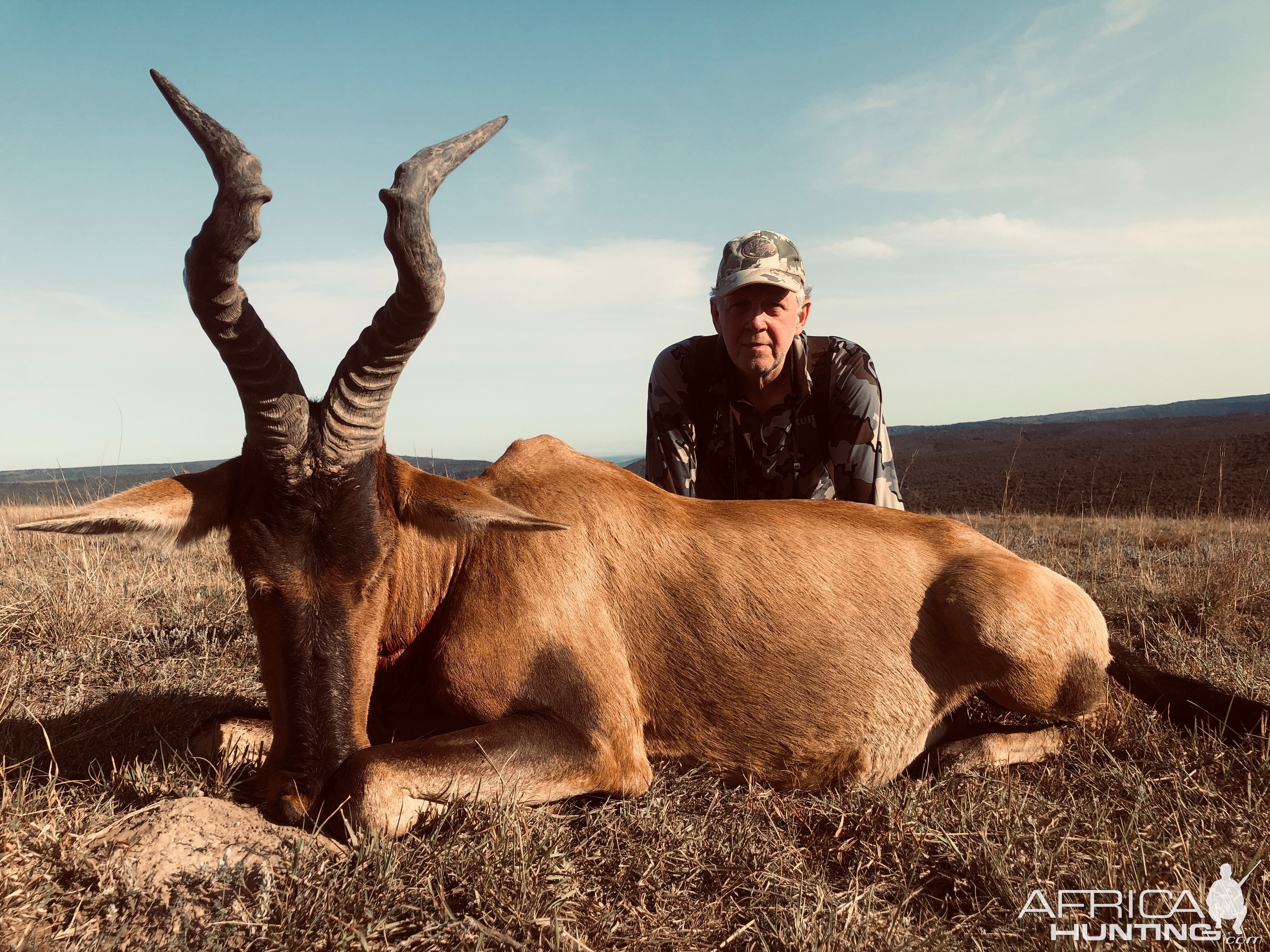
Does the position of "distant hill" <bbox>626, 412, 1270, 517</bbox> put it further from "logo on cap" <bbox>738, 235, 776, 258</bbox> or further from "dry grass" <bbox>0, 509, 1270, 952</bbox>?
"dry grass" <bbox>0, 509, 1270, 952</bbox>

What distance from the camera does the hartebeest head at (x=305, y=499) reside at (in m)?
3.13

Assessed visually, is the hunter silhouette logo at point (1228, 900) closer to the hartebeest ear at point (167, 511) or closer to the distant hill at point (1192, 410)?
the hartebeest ear at point (167, 511)

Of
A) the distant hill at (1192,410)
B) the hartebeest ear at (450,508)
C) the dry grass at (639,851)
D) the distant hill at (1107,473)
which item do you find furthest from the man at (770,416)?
the distant hill at (1192,410)

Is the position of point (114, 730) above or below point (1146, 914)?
above

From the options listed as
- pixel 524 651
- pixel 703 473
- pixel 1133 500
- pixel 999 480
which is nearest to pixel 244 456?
pixel 524 651

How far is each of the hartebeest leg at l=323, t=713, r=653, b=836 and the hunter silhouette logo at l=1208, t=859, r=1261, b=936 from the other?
7.11 feet

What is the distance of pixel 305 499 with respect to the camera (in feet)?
10.9

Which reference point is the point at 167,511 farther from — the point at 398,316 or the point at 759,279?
the point at 759,279

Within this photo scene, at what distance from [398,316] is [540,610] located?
145 cm

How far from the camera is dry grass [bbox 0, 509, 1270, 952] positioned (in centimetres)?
255

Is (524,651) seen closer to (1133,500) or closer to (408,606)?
(408,606)

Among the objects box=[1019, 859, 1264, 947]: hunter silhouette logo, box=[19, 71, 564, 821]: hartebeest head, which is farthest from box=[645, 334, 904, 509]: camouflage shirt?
box=[1019, 859, 1264, 947]: hunter silhouette logo

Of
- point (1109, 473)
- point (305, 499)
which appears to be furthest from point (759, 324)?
point (1109, 473)

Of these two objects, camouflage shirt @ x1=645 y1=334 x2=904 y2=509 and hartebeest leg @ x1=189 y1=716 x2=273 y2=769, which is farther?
camouflage shirt @ x1=645 y1=334 x2=904 y2=509
